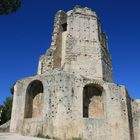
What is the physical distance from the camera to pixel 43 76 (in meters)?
16.1

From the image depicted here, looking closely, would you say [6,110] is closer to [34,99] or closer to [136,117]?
[34,99]

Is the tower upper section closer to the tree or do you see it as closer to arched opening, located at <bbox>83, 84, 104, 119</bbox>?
arched opening, located at <bbox>83, 84, 104, 119</bbox>

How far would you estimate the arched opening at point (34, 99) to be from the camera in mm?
16297

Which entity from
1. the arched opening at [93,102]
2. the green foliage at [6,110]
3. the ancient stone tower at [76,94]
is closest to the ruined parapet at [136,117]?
the ancient stone tower at [76,94]

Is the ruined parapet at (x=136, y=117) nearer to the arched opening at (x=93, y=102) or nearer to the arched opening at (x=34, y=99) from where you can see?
the arched opening at (x=93, y=102)

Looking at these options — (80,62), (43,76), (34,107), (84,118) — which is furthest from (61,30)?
(84,118)

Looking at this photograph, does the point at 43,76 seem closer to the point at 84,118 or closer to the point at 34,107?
the point at 34,107

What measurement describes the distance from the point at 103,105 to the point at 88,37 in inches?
218

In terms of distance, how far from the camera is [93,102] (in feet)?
54.5

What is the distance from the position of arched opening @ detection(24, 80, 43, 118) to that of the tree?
6.60 meters

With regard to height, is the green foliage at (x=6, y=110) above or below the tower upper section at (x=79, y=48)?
below


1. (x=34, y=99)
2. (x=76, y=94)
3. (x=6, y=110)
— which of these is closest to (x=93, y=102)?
(x=76, y=94)

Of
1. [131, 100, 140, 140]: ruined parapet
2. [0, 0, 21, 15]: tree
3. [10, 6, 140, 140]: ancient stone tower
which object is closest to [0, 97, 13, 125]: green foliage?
[10, 6, 140, 140]: ancient stone tower

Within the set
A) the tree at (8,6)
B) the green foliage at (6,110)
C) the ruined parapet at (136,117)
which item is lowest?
the ruined parapet at (136,117)
